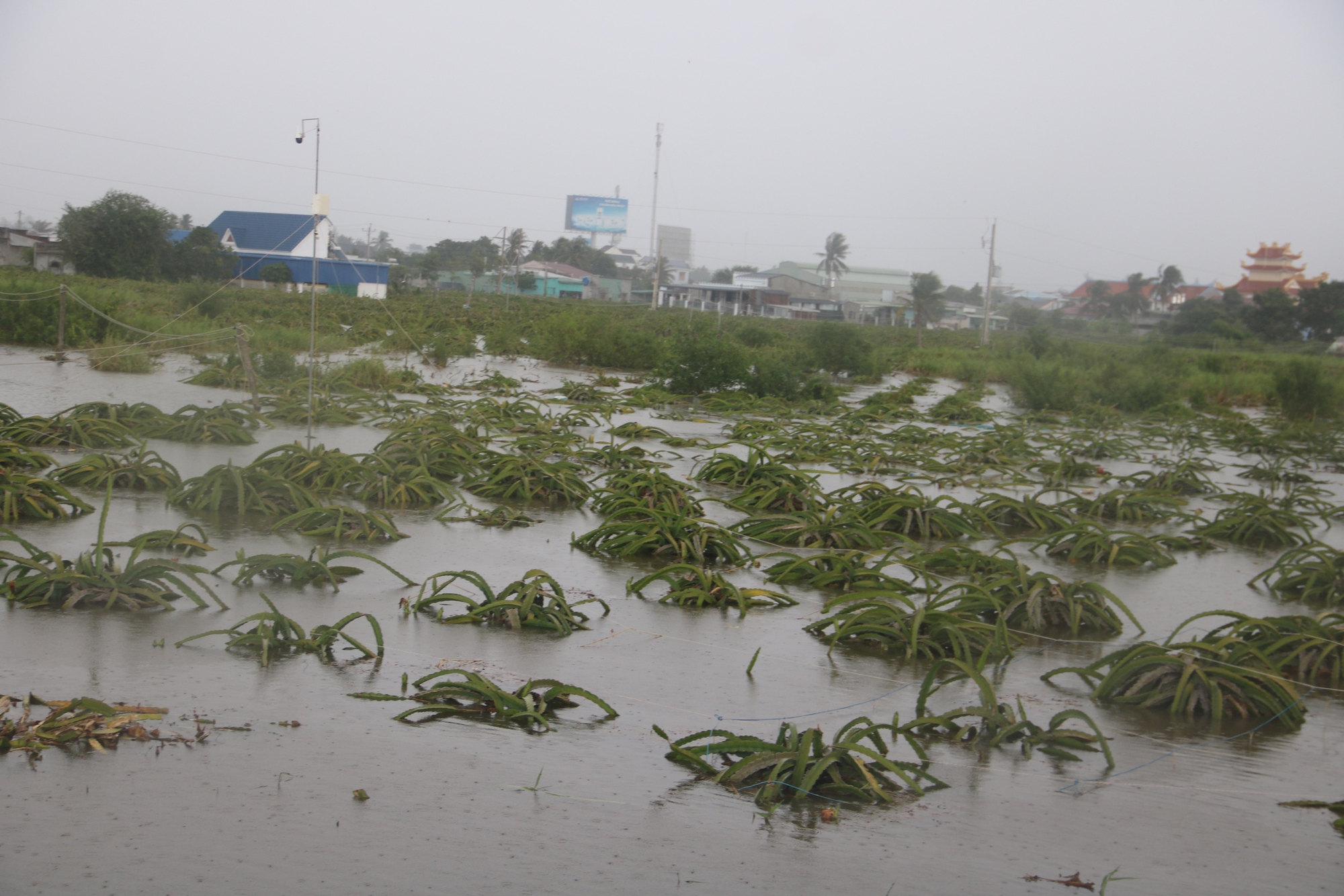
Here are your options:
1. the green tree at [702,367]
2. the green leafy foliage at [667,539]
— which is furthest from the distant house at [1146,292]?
the green leafy foliage at [667,539]

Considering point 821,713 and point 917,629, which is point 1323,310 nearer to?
point 917,629

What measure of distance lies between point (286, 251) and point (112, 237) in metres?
9.12

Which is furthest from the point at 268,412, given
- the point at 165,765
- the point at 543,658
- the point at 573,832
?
the point at 573,832

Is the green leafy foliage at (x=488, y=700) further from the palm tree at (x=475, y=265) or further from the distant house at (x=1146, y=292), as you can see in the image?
the palm tree at (x=475, y=265)

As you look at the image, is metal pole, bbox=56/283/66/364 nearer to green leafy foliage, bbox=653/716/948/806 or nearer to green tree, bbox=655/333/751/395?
green tree, bbox=655/333/751/395

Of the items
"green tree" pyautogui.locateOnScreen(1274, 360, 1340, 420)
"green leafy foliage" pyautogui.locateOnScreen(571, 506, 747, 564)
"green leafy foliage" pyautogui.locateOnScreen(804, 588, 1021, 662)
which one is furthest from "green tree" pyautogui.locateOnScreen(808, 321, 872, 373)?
"green leafy foliage" pyautogui.locateOnScreen(804, 588, 1021, 662)

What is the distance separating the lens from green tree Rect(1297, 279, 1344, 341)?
Result: 3472 centimetres

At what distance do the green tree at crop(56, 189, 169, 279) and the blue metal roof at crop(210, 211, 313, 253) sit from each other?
49.4 feet

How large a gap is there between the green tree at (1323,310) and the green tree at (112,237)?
4452 centimetres

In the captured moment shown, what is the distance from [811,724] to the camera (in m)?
3.82

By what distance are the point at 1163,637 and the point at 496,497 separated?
16.8 feet

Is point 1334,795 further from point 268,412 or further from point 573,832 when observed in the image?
point 268,412

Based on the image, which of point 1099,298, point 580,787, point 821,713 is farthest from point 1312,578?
point 1099,298

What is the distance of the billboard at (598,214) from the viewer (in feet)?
433
